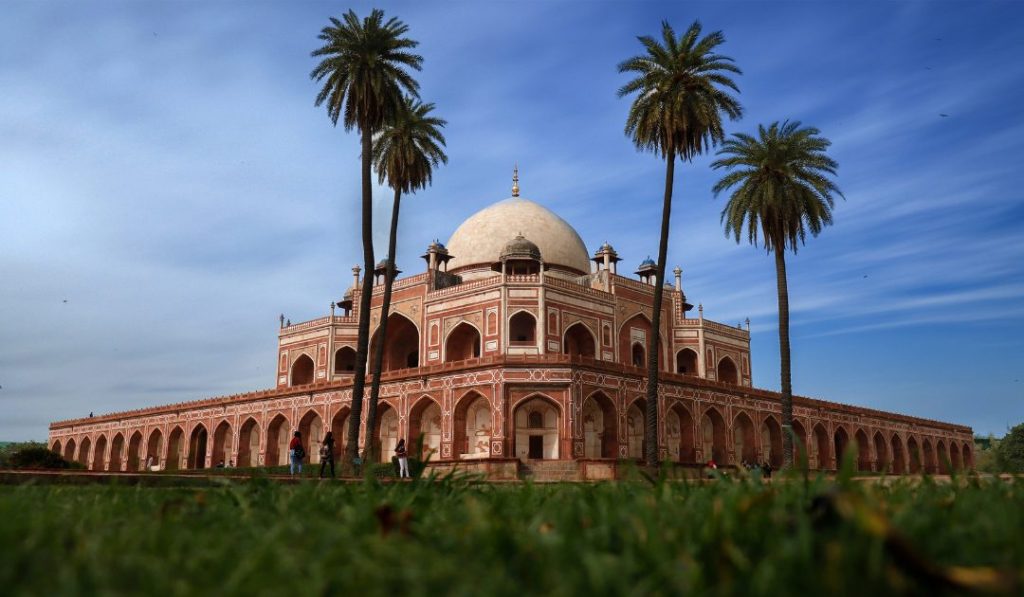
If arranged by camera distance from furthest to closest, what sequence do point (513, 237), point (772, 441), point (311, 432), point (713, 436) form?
point (513, 237) < point (772, 441) < point (311, 432) < point (713, 436)

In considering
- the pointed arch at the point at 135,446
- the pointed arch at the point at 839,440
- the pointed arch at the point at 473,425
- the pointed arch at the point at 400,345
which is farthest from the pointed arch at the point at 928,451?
the pointed arch at the point at 135,446

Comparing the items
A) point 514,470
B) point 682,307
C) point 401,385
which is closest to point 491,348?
point 401,385

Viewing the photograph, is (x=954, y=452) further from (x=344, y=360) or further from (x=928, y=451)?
(x=344, y=360)

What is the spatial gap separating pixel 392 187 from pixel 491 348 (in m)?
11.5

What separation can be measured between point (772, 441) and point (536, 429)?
16.4 meters

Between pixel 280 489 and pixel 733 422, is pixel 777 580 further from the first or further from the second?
pixel 733 422

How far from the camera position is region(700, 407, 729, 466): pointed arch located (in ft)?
136

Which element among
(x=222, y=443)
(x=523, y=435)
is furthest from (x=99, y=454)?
(x=523, y=435)

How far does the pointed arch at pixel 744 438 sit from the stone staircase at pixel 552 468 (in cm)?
1393

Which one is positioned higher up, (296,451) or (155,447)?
(155,447)

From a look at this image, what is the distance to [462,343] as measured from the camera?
43719mm

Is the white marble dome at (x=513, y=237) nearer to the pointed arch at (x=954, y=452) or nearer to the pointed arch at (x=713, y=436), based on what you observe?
the pointed arch at (x=713, y=436)

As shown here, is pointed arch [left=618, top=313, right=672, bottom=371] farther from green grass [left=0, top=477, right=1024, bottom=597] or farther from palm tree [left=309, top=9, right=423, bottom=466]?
green grass [left=0, top=477, right=1024, bottom=597]

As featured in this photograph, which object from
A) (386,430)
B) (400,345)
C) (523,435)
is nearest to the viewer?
(523,435)
